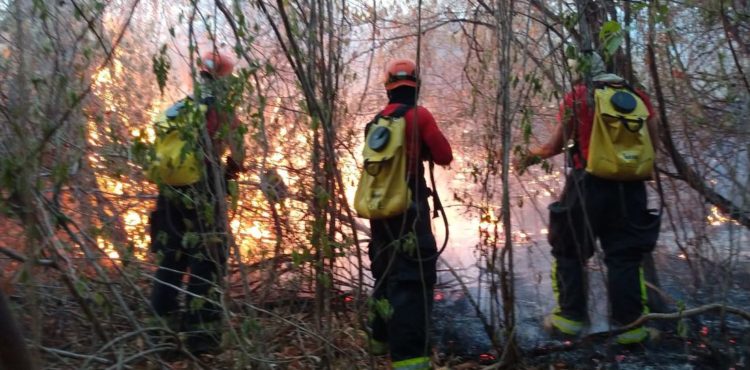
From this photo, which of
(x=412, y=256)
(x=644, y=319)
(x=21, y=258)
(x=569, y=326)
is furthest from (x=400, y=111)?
(x=21, y=258)

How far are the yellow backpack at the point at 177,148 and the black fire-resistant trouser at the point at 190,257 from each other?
79 mm

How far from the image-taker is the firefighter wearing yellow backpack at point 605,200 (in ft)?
13.1

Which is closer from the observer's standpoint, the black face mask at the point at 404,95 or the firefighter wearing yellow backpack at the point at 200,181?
the firefighter wearing yellow backpack at the point at 200,181

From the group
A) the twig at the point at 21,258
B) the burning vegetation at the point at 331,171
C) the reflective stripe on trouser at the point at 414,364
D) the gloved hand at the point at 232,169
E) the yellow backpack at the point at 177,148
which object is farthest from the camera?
the reflective stripe on trouser at the point at 414,364

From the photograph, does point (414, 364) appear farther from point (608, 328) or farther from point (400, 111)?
point (400, 111)

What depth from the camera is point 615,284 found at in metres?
4.20

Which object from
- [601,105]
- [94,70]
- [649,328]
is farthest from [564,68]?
[94,70]

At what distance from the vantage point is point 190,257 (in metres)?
4.06

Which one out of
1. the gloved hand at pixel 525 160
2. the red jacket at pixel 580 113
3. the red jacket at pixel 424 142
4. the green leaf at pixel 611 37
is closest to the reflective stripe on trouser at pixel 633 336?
the red jacket at pixel 580 113

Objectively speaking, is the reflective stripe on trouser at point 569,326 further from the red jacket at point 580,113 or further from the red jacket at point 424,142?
the red jacket at point 424,142

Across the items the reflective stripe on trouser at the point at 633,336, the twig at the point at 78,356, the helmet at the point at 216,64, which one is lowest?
the twig at the point at 78,356

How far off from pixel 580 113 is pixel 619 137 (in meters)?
0.24

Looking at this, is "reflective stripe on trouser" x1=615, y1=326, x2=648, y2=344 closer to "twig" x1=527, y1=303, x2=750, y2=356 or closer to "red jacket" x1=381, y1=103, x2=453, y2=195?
"twig" x1=527, y1=303, x2=750, y2=356

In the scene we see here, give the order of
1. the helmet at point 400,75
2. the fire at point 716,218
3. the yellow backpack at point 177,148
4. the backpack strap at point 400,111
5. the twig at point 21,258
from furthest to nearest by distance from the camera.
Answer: the fire at point 716,218 → the helmet at point 400,75 → the backpack strap at point 400,111 → the yellow backpack at point 177,148 → the twig at point 21,258
